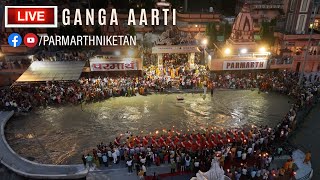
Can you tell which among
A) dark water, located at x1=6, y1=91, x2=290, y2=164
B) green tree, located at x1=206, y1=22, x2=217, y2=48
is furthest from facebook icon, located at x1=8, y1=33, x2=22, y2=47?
green tree, located at x1=206, y1=22, x2=217, y2=48

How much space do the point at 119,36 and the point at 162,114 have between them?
413 inches

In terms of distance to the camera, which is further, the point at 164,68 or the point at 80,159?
the point at 164,68

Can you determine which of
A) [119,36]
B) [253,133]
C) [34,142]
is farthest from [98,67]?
[253,133]

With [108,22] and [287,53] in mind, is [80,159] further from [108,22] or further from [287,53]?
[287,53]

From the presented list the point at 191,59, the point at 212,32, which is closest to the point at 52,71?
the point at 191,59

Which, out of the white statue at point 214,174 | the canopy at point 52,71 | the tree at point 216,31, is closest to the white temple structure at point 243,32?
the tree at point 216,31

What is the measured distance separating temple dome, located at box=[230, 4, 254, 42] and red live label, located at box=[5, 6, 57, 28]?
17486 millimetres

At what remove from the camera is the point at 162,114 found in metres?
23.5

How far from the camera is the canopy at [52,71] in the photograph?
24531mm

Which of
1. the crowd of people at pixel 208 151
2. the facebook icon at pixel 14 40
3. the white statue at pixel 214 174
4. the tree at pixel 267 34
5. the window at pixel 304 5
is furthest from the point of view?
the tree at pixel 267 34

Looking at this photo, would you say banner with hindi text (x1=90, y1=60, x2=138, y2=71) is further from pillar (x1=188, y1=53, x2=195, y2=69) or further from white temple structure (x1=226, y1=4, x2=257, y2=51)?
white temple structure (x1=226, y1=4, x2=257, y2=51)

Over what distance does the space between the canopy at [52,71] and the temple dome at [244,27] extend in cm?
1510

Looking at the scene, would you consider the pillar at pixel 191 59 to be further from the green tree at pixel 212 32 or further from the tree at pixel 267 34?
the tree at pixel 267 34

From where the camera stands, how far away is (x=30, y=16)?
2894cm
